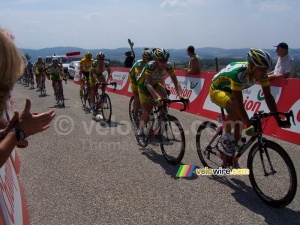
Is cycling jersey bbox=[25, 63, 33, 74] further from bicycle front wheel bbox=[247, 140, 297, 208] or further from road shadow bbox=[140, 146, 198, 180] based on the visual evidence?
bicycle front wheel bbox=[247, 140, 297, 208]

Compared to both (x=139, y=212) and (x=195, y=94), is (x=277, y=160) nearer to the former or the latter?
(x=139, y=212)

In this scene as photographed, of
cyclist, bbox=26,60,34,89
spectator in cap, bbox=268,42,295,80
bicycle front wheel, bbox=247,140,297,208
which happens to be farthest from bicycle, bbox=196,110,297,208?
cyclist, bbox=26,60,34,89

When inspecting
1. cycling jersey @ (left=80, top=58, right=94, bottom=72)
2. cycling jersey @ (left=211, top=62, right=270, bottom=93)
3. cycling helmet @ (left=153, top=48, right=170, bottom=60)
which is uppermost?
cycling helmet @ (left=153, top=48, right=170, bottom=60)

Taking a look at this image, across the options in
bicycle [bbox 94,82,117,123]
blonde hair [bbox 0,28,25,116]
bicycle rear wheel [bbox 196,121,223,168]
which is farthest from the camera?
bicycle [bbox 94,82,117,123]

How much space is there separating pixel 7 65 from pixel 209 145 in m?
4.00

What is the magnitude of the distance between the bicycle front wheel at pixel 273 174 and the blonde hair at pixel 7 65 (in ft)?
10.7

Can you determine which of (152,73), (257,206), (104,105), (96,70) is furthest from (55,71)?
(257,206)

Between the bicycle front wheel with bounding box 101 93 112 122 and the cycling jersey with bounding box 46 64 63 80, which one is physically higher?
the cycling jersey with bounding box 46 64 63 80

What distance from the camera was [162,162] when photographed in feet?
19.2

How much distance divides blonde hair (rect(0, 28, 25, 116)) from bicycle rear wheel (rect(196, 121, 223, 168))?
378 cm

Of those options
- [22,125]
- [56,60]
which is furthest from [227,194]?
[56,60]

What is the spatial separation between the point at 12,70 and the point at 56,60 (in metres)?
13.2

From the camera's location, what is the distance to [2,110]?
1833mm

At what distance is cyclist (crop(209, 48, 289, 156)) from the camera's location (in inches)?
157
